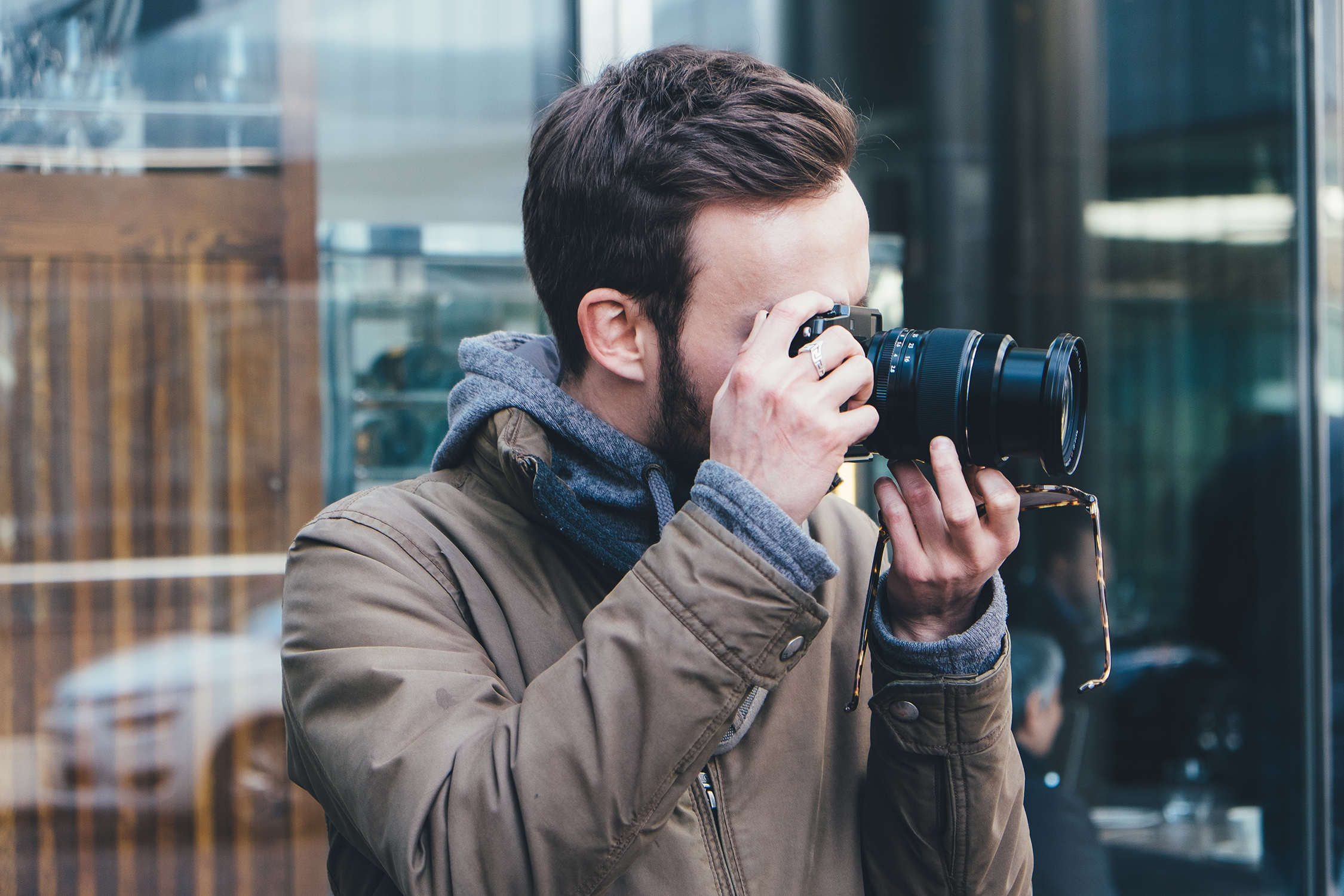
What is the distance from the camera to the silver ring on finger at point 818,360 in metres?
0.95

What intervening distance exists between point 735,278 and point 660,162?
143 mm

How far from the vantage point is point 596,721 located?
82 cm

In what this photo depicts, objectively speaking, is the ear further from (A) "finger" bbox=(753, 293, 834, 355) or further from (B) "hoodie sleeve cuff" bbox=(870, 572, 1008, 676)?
(B) "hoodie sleeve cuff" bbox=(870, 572, 1008, 676)

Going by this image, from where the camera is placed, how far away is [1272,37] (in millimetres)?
2855

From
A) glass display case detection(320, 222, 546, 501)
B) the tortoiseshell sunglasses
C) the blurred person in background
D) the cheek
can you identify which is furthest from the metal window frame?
the cheek

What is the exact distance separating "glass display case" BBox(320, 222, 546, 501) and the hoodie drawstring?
1.46 metres

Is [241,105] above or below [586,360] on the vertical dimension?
above

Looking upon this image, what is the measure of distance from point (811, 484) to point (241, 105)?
1929 mm

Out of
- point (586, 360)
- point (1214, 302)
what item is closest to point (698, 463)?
point (586, 360)

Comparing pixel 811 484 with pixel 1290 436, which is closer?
pixel 811 484

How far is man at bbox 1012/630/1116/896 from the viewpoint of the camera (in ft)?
8.27

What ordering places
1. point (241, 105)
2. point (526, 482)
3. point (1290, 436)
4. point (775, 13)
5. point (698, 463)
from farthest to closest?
point (1290, 436) → point (775, 13) → point (241, 105) → point (698, 463) → point (526, 482)

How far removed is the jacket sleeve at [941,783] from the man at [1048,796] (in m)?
1.57

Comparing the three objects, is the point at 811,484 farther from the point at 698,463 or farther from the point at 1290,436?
the point at 1290,436
